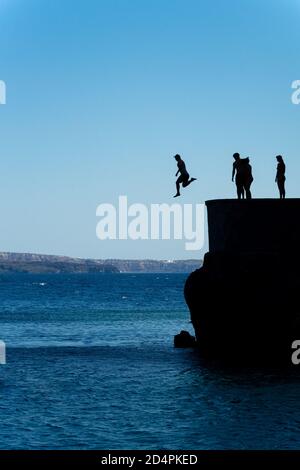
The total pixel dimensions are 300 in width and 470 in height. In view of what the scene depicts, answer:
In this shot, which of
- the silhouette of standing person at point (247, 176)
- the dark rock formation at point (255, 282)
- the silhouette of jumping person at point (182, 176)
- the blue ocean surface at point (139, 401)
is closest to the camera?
the blue ocean surface at point (139, 401)

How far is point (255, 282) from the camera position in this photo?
36.3 m

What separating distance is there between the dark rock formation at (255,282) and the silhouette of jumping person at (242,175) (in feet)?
1.64

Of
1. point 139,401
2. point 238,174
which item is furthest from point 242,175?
point 139,401

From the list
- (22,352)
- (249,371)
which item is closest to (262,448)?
(249,371)

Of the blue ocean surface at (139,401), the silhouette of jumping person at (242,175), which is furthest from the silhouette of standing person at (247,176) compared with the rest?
the blue ocean surface at (139,401)

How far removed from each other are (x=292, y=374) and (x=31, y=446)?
531 inches

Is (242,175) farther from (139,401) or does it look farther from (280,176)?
(139,401)

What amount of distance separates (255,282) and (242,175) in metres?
4.25

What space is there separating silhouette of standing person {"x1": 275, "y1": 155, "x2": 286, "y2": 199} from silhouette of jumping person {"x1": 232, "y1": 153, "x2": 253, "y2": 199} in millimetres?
1084

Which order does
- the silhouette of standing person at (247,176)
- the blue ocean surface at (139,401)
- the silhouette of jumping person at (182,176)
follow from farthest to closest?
the silhouette of standing person at (247,176)
the silhouette of jumping person at (182,176)
the blue ocean surface at (139,401)

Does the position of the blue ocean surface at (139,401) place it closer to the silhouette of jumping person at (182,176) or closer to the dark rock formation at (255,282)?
the dark rock formation at (255,282)

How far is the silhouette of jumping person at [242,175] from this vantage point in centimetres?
3484
